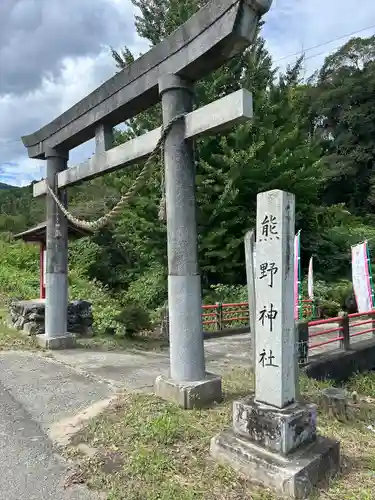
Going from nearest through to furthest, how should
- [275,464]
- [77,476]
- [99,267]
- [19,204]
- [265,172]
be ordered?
1. [275,464]
2. [77,476]
3. [265,172]
4. [99,267]
5. [19,204]

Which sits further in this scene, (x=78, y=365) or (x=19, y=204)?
(x=19, y=204)

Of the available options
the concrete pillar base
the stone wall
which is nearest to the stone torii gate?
the concrete pillar base

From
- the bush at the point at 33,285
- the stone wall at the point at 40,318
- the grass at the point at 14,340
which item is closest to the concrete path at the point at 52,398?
the grass at the point at 14,340

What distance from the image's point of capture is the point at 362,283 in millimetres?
9359

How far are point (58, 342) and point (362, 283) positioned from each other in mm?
6762

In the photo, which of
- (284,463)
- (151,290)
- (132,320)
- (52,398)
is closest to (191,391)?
(284,463)

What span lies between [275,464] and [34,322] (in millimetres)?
6796

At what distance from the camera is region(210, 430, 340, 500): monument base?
2.70m

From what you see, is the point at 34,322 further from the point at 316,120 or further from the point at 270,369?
the point at 316,120

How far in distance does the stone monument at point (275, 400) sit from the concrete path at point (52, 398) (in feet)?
3.83

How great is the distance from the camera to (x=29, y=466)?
10.6ft

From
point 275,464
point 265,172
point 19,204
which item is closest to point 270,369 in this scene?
point 275,464

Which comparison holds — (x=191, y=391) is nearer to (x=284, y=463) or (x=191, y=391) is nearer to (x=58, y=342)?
(x=284, y=463)

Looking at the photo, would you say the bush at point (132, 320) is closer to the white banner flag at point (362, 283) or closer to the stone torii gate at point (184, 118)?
the stone torii gate at point (184, 118)
